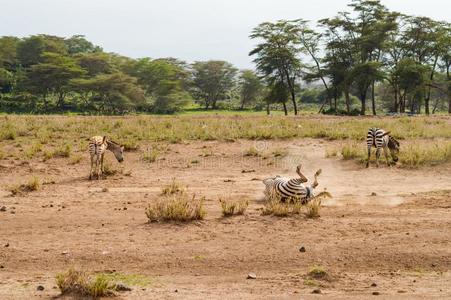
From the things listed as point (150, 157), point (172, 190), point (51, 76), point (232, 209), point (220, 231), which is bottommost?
point (220, 231)

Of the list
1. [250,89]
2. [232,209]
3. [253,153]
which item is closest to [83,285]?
[232,209]

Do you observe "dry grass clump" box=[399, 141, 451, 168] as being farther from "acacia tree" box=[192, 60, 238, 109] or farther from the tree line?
"acacia tree" box=[192, 60, 238, 109]

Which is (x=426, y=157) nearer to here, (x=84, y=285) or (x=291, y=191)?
(x=291, y=191)

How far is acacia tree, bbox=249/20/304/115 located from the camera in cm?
5166

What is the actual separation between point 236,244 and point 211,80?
6790 centimetres

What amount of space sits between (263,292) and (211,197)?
595cm

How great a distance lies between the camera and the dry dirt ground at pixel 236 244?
7312mm

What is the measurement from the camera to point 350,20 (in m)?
51.7

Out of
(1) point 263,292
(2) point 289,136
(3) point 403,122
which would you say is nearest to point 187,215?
(1) point 263,292

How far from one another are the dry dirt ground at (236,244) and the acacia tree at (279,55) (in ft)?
125

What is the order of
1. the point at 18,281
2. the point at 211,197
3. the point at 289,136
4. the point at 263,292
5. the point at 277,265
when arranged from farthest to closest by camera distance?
the point at 289,136 < the point at 211,197 < the point at 277,265 < the point at 18,281 < the point at 263,292

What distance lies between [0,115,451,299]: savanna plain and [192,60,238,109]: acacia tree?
191 ft

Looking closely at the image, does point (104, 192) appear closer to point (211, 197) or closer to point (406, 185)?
point (211, 197)

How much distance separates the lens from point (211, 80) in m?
75.9
